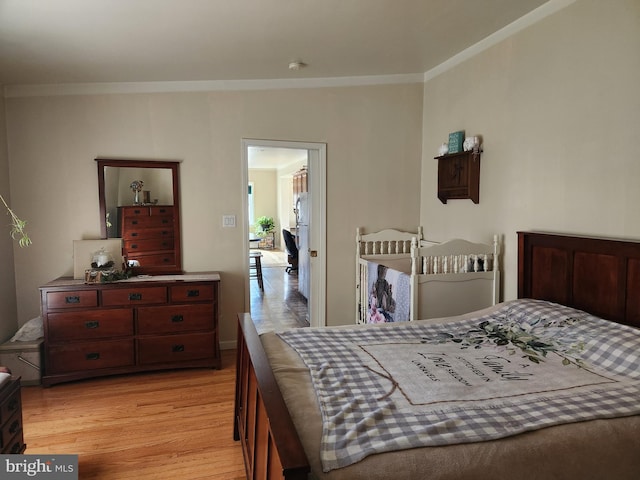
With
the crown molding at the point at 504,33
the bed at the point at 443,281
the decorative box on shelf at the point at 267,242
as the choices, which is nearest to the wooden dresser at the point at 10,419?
the bed at the point at 443,281

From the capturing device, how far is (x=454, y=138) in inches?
139

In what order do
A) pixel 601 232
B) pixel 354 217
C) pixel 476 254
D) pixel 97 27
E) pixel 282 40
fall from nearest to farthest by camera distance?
pixel 601 232 < pixel 97 27 < pixel 282 40 < pixel 476 254 < pixel 354 217

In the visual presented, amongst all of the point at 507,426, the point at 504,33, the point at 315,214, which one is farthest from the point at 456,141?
the point at 507,426

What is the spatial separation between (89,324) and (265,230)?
8517 millimetres

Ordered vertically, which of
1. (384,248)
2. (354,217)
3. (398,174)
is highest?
(398,174)

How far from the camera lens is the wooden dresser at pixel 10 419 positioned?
190 centimetres

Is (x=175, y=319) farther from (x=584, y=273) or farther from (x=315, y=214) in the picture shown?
(x=584, y=273)

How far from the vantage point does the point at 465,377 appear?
5.66 ft

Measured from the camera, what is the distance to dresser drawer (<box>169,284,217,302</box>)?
343 cm

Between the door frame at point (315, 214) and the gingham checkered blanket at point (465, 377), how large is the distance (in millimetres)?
1779

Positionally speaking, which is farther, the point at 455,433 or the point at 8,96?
the point at 8,96

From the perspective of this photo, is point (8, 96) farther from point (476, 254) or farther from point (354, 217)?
point (476, 254)

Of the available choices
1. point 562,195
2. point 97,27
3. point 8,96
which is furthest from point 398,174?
point 8,96

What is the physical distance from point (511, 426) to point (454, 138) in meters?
2.67
